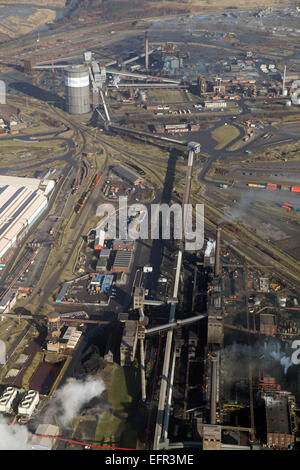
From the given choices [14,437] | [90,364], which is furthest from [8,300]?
[14,437]

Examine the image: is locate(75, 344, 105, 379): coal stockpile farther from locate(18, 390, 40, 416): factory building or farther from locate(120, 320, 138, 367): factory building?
locate(18, 390, 40, 416): factory building

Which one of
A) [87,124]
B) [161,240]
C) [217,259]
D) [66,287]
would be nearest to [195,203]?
[161,240]

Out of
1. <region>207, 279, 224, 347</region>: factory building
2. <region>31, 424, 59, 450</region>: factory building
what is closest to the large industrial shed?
<region>31, 424, 59, 450</region>: factory building

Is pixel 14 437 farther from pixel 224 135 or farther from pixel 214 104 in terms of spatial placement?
pixel 214 104

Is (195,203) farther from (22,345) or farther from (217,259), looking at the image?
(22,345)

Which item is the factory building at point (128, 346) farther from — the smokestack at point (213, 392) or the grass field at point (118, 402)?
the smokestack at point (213, 392)

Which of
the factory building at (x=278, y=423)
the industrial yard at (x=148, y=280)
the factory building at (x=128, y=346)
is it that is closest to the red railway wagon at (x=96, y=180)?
the industrial yard at (x=148, y=280)
